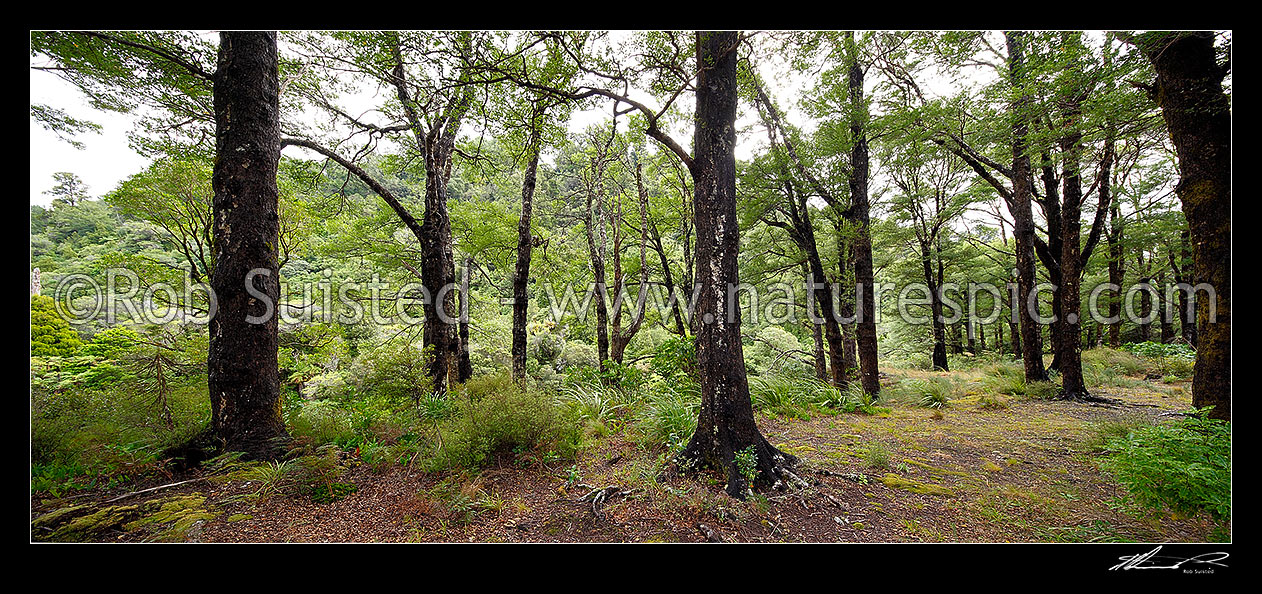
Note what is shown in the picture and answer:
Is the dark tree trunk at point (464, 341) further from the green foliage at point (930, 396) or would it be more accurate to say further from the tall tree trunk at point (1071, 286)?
the tall tree trunk at point (1071, 286)

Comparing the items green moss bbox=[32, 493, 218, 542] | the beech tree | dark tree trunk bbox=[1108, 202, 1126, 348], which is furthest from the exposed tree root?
dark tree trunk bbox=[1108, 202, 1126, 348]

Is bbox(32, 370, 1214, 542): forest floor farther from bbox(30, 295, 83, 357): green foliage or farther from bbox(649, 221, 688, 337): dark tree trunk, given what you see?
bbox(649, 221, 688, 337): dark tree trunk

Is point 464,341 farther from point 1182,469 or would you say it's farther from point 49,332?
point 1182,469

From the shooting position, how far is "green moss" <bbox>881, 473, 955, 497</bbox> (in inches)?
135

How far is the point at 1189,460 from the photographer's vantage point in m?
2.50

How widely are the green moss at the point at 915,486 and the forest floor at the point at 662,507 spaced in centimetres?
1

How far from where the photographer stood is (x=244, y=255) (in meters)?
4.00

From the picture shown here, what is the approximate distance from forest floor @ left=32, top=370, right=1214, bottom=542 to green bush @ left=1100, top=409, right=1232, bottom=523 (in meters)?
0.23

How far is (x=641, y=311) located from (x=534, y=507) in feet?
25.9
